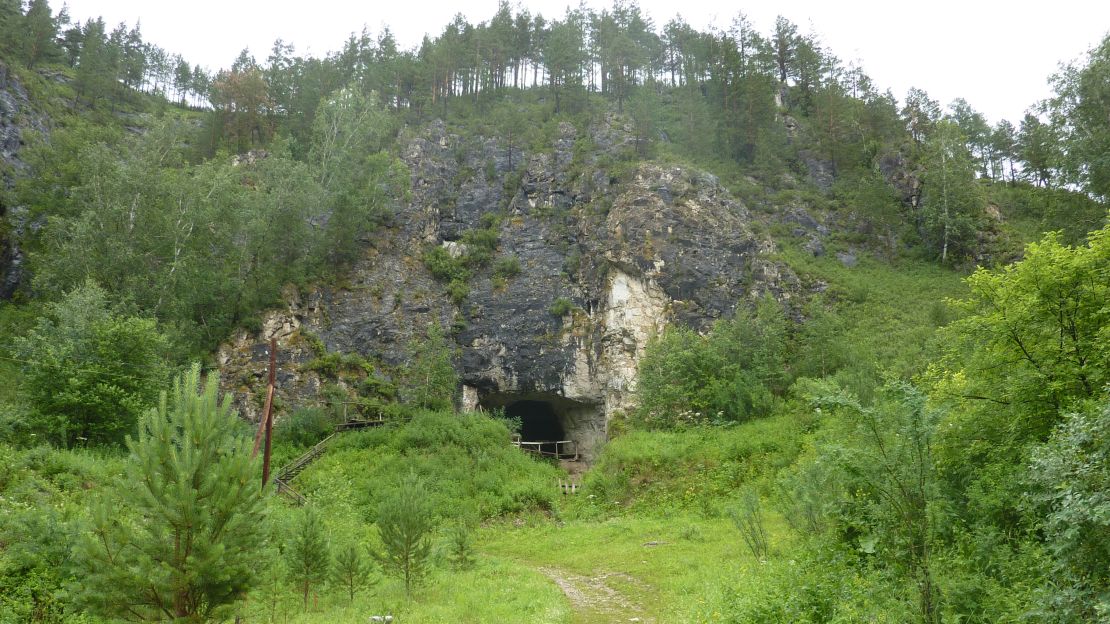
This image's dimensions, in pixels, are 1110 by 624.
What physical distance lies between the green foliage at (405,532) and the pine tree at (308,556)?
119 centimetres

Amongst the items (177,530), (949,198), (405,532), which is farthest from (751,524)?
(949,198)

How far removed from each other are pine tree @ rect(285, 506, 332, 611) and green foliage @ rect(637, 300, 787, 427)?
56.6ft

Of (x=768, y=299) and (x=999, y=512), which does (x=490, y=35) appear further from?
(x=999, y=512)

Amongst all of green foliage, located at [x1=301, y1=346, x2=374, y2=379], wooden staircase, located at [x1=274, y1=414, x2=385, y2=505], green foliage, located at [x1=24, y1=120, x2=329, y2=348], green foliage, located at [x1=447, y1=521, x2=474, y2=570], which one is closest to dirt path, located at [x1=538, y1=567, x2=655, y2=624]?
green foliage, located at [x1=447, y1=521, x2=474, y2=570]

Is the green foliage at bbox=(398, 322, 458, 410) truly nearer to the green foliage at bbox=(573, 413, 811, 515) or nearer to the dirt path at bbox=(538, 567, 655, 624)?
the green foliage at bbox=(573, 413, 811, 515)

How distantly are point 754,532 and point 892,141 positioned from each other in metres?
39.9

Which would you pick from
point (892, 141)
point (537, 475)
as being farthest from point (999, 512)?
point (892, 141)

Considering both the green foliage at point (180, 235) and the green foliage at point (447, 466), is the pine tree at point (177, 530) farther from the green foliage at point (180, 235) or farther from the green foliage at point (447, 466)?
the green foliage at point (180, 235)

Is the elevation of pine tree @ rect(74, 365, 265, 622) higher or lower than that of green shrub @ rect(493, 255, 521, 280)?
lower

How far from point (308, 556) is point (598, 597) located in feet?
19.3

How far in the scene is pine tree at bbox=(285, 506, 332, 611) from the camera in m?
11.5

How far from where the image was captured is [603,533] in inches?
750

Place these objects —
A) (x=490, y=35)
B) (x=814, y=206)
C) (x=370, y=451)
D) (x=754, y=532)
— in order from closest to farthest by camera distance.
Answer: (x=754, y=532) → (x=370, y=451) → (x=814, y=206) → (x=490, y=35)

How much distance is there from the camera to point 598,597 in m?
12.0
